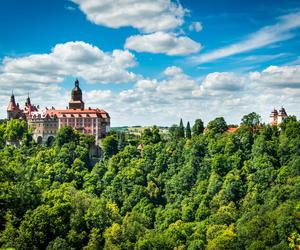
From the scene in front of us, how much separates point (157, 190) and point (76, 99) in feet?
166

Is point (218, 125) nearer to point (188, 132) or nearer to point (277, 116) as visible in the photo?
point (188, 132)

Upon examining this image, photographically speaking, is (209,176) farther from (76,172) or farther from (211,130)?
(76,172)

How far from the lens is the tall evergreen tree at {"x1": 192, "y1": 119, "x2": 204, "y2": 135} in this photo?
315 ft

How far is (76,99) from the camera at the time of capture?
399 feet

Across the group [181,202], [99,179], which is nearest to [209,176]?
[181,202]

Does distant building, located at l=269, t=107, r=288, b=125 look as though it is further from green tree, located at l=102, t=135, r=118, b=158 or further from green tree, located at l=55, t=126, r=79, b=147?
green tree, located at l=55, t=126, r=79, b=147

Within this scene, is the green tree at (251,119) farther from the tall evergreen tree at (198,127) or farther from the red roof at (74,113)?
the red roof at (74,113)

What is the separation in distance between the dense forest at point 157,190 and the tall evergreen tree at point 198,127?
0.25m

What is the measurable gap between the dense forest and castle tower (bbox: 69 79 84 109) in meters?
20.1

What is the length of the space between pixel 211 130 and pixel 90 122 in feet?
109

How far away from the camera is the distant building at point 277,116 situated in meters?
106

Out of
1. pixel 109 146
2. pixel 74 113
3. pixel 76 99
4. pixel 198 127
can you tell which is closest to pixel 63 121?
pixel 74 113

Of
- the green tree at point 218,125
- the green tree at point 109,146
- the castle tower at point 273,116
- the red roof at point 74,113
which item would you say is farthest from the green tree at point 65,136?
the castle tower at point 273,116

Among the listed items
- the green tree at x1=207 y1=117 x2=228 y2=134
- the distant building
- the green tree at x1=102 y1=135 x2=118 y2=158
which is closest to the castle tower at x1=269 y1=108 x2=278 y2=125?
the distant building
